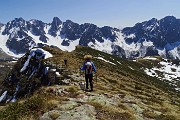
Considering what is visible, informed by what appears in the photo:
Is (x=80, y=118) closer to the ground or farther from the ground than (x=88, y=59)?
closer to the ground

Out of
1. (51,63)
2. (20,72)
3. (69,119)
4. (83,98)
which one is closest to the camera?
(69,119)

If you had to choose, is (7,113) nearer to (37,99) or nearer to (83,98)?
(37,99)

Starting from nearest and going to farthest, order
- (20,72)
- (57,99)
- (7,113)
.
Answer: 1. (7,113)
2. (57,99)
3. (20,72)

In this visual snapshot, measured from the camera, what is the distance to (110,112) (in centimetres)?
2059

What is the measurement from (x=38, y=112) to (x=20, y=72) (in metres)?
43.9

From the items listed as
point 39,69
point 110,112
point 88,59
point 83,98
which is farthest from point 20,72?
point 110,112

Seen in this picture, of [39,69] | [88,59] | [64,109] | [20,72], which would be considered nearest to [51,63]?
[39,69]

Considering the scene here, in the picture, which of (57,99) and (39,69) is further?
(39,69)

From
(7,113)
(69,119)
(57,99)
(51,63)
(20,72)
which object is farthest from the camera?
(20,72)

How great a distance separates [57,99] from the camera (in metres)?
Answer: 22.4

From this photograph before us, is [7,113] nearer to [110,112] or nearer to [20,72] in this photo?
[110,112]

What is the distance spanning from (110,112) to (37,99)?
484cm

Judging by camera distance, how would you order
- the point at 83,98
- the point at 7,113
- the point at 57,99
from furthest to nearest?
the point at 83,98 < the point at 57,99 < the point at 7,113

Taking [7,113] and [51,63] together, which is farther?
[51,63]
